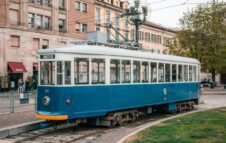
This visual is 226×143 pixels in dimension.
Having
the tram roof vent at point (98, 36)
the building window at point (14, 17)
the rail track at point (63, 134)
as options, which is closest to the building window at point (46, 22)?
the building window at point (14, 17)

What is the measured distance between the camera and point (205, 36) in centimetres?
5603

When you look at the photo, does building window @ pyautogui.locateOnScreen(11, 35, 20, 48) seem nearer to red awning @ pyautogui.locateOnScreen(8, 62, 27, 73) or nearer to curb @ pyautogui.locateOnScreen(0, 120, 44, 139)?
red awning @ pyautogui.locateOnScreen(8, 62, 27, 73)

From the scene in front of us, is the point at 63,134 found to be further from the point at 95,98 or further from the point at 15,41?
the point at 15,41

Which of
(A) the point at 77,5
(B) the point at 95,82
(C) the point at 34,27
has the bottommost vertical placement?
(B) the point at 95,82

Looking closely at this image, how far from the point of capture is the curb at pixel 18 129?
13.8m

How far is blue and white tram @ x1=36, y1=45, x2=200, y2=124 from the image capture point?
1440cm

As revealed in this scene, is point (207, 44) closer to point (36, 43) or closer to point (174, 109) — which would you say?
point (36, 43)

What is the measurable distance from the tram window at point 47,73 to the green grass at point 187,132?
11.8 ft

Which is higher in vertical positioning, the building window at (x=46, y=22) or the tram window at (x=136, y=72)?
the building window at (x=46, y=22)

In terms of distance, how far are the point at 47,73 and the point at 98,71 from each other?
188 cm

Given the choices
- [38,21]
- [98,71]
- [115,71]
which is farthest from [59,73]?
[38,21]

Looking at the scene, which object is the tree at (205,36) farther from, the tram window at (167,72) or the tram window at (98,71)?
the tram window at (98,71)

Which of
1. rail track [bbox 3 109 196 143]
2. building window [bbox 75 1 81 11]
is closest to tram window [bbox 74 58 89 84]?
rail track [bbox 3 109 196 143]

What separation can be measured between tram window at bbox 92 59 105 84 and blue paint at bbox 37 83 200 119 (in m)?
0.23
